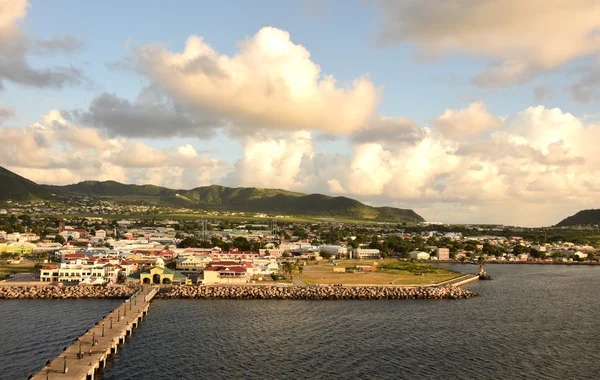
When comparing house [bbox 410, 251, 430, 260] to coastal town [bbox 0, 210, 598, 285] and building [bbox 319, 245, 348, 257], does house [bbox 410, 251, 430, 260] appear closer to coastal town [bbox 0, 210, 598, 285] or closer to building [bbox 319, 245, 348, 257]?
coastal town [bbox 0, 210, 598, 285]

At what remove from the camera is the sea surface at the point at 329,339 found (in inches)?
1671

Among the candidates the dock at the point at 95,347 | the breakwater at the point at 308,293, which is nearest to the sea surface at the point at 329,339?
the dock at the point at 95,347

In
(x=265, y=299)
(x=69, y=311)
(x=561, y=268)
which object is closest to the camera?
(x=69, y=311)

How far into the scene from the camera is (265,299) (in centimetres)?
7362

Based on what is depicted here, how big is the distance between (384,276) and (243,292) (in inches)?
1399

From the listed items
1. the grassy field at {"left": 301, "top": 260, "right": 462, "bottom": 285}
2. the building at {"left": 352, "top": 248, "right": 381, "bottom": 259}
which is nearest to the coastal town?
the building at {"left": 352, "top": 248, "right": 381, "bottom": 259}

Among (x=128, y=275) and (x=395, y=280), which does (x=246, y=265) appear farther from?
(x=395, y=280)

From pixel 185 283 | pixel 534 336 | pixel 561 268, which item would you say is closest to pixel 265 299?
pixel 185 283

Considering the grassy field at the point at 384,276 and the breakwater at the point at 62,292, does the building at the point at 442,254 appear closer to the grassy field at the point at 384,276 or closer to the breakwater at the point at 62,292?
the grassy field at the point at 384,276

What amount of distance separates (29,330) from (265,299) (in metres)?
32.0

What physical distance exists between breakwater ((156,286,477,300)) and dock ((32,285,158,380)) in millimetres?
12910

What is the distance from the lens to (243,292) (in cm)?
7512

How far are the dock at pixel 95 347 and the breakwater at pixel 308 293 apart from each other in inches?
508

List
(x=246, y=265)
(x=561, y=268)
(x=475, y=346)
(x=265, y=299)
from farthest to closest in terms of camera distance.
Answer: (x=561, y=268)
(x=246, y=265)
(x=265, y=299)
(x=475, y=346)
